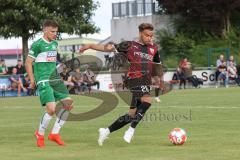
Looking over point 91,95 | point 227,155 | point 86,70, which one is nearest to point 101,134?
point 227,155

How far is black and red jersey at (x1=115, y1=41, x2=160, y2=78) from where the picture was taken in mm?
11758

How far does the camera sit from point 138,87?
11727 mm

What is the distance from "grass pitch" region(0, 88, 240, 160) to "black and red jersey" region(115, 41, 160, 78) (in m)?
1.25

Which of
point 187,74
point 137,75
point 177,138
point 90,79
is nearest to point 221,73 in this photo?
point 187,74

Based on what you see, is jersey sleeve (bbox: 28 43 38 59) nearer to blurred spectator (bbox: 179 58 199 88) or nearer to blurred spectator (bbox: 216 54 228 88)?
blurred spectator (bbox: 179 58 199 88)

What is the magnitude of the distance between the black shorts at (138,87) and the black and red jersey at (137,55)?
100mm

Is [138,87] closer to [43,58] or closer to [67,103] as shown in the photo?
[67,103]

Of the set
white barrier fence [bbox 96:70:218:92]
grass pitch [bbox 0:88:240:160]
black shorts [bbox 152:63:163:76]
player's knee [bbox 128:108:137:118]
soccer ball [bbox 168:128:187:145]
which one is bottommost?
white barrier fence [bbox 96:70:218:92]

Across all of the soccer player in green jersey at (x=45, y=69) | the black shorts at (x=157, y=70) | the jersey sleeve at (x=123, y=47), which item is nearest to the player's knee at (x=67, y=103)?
Answer: the soccer player in green jersey at (x=45, y=69)

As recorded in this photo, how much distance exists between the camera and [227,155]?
968 cm

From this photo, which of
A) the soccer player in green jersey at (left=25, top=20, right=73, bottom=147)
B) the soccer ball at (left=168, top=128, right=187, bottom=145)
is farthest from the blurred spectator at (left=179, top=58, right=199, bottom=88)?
the soccer ball at (left=168, top=128, right=187, bottom=145)

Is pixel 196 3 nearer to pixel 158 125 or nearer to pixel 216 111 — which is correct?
pixel 216 111

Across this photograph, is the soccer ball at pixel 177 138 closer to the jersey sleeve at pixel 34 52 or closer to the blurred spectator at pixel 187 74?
the jersey sleeve at pixel 34 52

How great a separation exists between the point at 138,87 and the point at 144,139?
3.76ft
